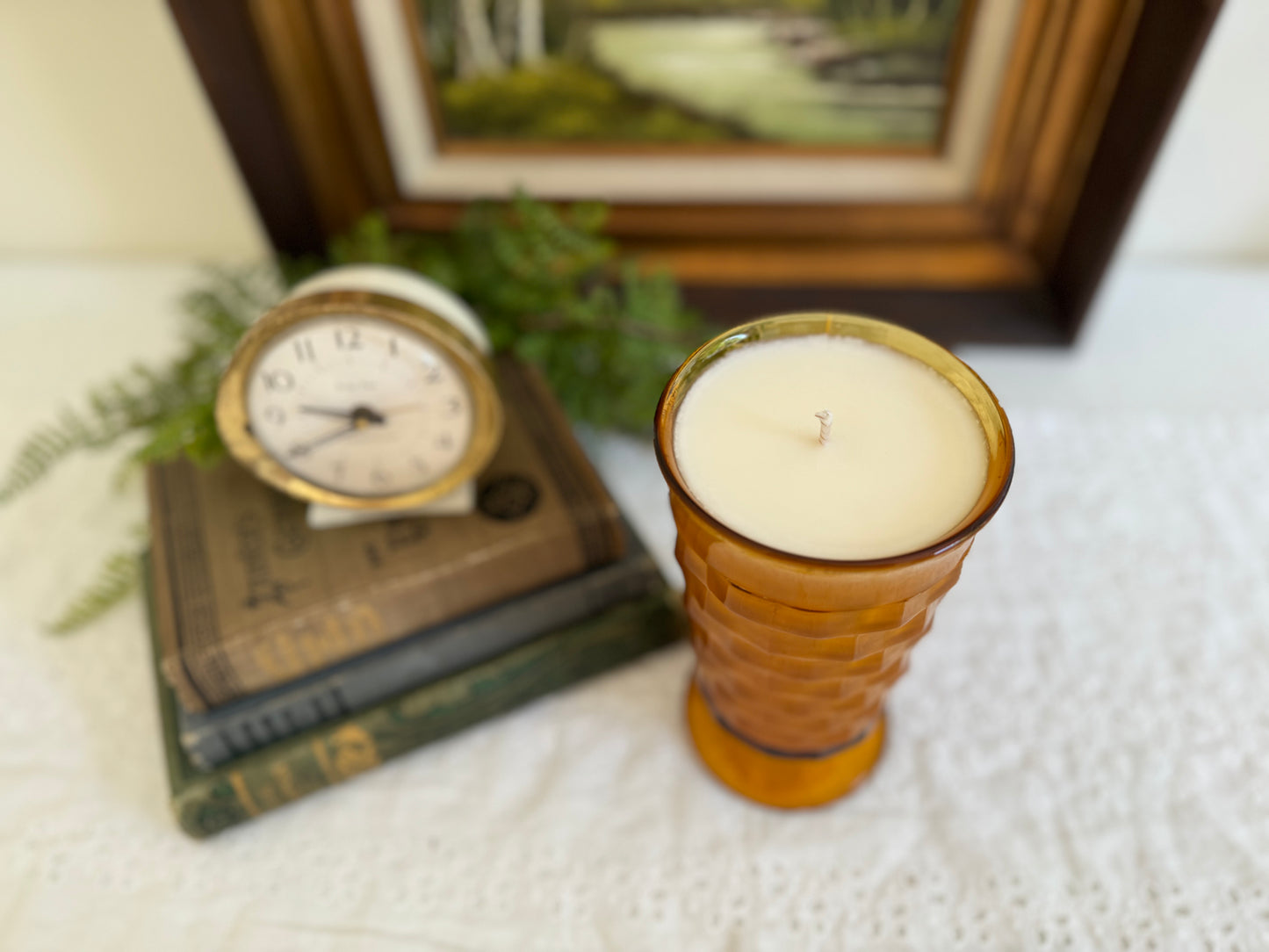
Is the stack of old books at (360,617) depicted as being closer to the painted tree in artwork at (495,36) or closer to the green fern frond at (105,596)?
the green fern frond at (105,596)

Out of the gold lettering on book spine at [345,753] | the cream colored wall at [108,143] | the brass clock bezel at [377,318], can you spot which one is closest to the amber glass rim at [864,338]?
the brass clock bezel at [377,318]

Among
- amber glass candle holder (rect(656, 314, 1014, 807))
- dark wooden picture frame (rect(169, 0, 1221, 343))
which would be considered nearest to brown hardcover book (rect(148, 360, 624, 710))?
amber glass candle holder (rect(656, 314, 1014, 807))

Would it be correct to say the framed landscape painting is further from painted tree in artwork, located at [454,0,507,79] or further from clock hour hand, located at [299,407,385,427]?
clock hour hand, located at [299,407,385,427]

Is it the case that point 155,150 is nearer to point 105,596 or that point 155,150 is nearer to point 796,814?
point 105,596

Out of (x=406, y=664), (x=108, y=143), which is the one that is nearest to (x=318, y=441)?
(x=406, y=664)

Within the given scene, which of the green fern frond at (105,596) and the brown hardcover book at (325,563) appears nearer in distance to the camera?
the brown hardcover book at (325,563)
